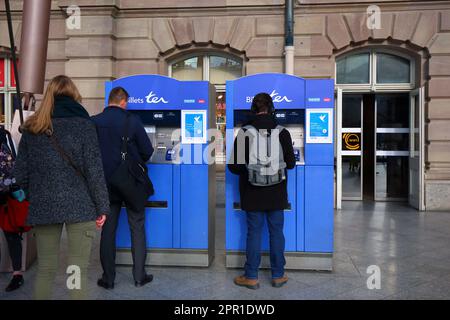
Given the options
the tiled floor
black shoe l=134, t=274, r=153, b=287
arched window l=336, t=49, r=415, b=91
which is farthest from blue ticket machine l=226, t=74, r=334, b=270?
arched window l=336, t=49, r=415, b=91

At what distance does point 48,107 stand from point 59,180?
0.52m

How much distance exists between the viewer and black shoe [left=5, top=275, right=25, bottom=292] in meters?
4.22

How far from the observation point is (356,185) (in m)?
9.94

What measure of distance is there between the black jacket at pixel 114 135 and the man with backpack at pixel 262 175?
956 millimetres

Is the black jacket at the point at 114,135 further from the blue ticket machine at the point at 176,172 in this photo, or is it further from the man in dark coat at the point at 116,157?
the blue ticket machine at the point at 176,172

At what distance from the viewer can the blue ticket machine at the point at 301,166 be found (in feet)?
15.2

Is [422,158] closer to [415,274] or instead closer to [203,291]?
[415,274]

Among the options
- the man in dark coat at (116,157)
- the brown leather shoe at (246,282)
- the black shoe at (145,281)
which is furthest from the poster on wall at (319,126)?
the black shoe at (145,281)

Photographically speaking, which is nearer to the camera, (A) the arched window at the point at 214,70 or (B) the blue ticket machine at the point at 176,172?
(B) the blue ticket machine at the point at 176,172

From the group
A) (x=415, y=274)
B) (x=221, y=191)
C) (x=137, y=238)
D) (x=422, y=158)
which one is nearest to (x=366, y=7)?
(x=422, y=158)

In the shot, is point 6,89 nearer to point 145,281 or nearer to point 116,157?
point 116,157

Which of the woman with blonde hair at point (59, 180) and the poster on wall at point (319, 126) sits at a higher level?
the poster on wall at point (319, 126)
